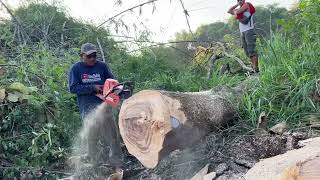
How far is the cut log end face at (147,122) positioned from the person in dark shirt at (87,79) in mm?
898

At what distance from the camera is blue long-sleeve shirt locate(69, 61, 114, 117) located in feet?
15.3

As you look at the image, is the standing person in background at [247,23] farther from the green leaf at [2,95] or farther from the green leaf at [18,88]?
the green leaf at [2,95]

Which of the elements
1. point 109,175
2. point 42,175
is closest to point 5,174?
point 42,175

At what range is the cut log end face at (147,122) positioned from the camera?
358cm

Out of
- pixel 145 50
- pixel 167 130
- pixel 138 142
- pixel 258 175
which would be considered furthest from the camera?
pixel 145 50

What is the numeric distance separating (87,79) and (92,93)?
0.56ft

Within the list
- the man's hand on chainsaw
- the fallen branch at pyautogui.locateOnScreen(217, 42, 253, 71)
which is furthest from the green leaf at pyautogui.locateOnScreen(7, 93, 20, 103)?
the fallen branch at pyautogui.locateOnScreen(217, 42, 253, 71)

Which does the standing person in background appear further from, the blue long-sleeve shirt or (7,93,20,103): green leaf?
(7,93,20,103): green leaf

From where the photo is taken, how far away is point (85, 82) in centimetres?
475

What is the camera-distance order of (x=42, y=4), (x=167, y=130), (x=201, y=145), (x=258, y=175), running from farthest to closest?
(x=42, y=4), (x=201, y=145), (x=167, y=130), (x=258, y=175)

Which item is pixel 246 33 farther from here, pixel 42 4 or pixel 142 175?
pixel 42 4

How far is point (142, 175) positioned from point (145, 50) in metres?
3.36

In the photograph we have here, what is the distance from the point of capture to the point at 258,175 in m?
2.83

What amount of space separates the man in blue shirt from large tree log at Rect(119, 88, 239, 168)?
0.89 metres
